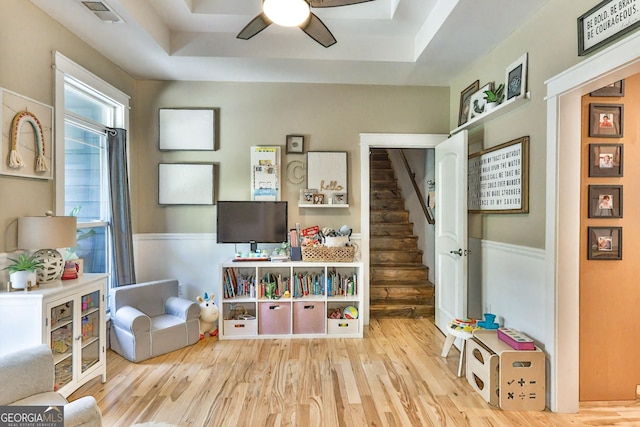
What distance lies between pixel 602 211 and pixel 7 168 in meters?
3.85

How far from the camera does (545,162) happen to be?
2328 millimetres

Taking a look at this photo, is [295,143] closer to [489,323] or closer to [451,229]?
[451,229]

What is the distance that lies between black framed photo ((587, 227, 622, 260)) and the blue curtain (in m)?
3.82

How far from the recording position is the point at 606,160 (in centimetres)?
224

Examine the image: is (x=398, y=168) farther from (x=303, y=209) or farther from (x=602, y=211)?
(x=602, y=211)

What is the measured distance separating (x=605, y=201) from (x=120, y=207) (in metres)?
3.97

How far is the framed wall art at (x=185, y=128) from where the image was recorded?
374cm

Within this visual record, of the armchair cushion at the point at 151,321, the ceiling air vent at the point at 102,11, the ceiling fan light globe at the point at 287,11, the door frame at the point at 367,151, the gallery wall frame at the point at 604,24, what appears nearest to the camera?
the gallery wall frame at the point at 604,24

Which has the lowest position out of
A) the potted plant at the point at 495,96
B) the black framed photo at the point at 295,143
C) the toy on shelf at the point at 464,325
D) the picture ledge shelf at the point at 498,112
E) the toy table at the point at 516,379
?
the toy table at the point at 516,379

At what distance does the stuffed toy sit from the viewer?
346 centimetres

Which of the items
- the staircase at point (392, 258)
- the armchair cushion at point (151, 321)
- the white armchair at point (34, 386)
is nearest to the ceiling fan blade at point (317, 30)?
the white armchair at point (34, 386)

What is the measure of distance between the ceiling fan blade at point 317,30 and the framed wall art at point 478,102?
1.60m

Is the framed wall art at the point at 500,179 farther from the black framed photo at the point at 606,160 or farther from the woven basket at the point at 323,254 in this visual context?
the woven basket at the point at 323,254

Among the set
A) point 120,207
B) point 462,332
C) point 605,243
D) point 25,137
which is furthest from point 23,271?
point 605,243
